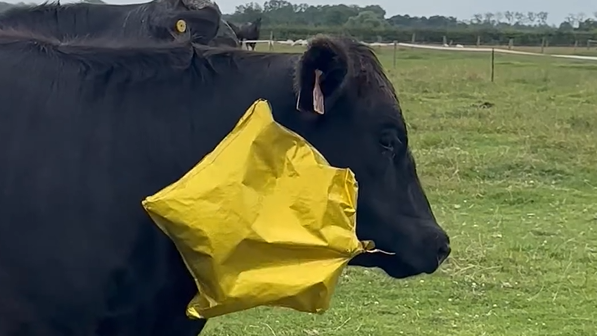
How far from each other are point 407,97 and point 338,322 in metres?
10.1

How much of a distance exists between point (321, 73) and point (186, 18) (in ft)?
6.14

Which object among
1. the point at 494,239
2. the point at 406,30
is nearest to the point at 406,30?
the point at 406,30

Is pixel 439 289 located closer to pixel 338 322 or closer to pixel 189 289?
pixel 338 322

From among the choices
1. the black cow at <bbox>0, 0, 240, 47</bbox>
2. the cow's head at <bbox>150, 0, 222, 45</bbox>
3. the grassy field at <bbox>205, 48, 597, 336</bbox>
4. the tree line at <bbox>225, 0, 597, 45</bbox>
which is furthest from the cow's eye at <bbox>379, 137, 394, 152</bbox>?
the tree line at <bbox>225, 0, 597, 45</bbox>

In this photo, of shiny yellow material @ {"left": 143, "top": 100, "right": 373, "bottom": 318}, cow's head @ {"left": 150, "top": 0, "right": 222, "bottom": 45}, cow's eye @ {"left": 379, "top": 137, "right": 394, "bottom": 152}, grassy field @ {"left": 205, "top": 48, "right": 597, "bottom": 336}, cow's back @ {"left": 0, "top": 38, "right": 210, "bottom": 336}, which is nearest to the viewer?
shiny yellow material @ {"left": 143, "top": 100, "right": 373, "bottom": 318}

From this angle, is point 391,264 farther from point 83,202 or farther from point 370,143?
point 83,202

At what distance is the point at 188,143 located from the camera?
9.31 ft

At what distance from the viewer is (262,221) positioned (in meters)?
2.62

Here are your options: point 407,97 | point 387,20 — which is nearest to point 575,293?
point 407,97

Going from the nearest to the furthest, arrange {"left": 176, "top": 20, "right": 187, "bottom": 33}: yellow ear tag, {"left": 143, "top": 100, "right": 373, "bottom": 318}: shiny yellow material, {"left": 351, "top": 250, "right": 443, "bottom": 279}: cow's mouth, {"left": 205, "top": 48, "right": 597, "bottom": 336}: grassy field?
{"left": 143, "top": 100, "right": 373, "bottom": 318}: shiny yellow material
{"left": 351, "top": 250, "right": 443, "bottom": 279}: cow's mouth
{"left": 176, "top": 20, "right": 187, "bottom": 33}: yellow ear tag
{"left": 205, "top": 48, "right": 597, "bottom": 336}: grassy field

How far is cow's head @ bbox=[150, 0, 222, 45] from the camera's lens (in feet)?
14.3

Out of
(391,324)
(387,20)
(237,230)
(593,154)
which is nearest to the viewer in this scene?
(237,230)

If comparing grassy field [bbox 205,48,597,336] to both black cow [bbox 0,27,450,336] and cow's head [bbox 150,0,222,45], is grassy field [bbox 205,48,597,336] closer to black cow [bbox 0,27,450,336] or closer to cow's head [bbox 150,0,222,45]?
cow's head [bbox 150,0,222,45]

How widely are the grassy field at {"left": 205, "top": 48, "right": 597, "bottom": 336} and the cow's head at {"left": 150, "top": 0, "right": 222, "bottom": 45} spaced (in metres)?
1.41
